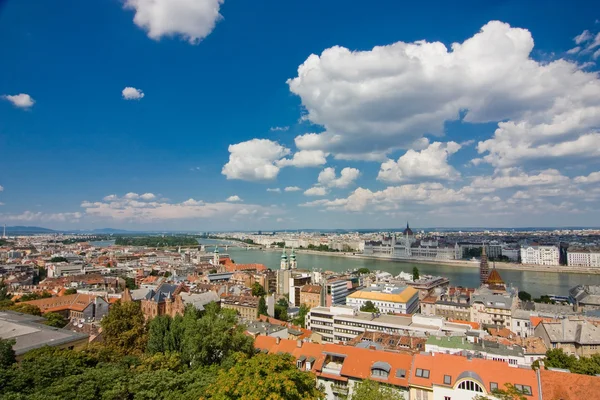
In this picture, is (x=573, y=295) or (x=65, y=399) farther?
(x=573, y=295)

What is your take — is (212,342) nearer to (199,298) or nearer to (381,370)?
(381,370)

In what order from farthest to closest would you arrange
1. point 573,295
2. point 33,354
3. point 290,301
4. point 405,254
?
point 405,254 → point 290,301 → point 573,295 → point 33,354

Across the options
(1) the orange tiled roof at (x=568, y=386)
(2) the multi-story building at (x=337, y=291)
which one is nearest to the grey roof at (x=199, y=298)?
(2) the multi-story building at (x=337, y=291)

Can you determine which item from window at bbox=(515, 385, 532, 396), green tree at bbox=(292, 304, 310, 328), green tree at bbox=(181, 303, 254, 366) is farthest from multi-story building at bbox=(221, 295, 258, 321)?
window at bbox=(515, 385, 532, 396)

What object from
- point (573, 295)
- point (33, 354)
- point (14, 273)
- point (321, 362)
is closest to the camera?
point (33, 354)

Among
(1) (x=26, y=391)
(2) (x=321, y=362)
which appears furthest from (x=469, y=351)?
(1) (x=26, y=391)

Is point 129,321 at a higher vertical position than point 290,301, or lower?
higher

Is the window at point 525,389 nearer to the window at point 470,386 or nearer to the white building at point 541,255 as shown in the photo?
the window at point 470,386

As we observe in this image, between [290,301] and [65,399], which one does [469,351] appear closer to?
[65,399]
